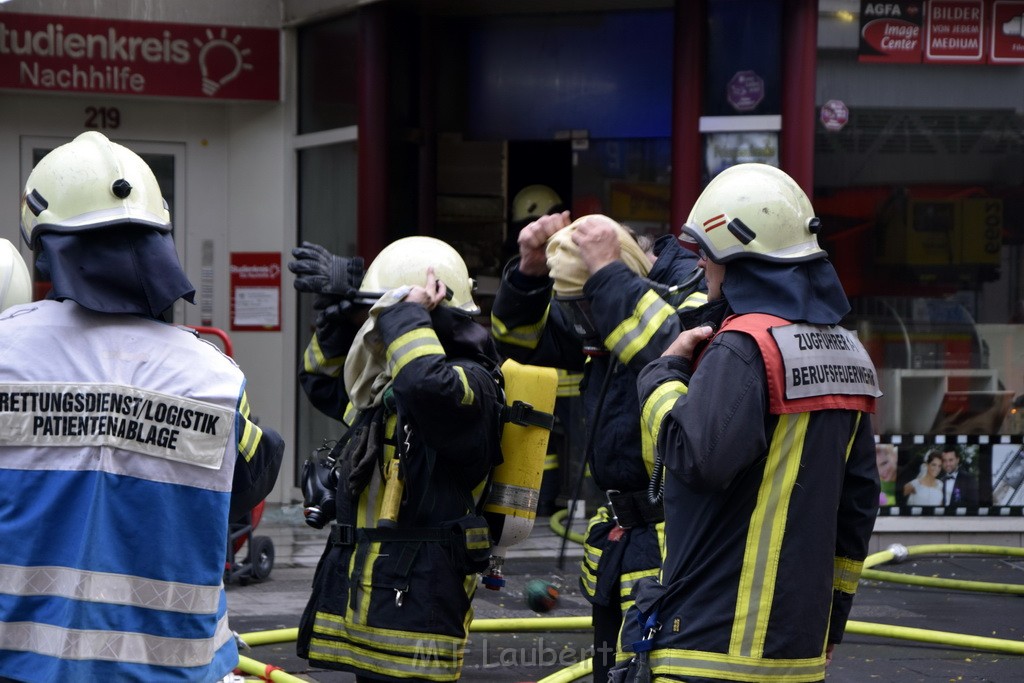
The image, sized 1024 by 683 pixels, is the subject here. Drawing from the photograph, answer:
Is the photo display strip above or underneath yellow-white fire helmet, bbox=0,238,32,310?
underneath

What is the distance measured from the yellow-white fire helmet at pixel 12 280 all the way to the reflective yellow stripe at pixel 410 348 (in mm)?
1297

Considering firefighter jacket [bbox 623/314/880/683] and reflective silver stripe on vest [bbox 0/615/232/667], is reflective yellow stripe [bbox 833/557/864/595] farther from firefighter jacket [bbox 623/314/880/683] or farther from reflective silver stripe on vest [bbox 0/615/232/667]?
reflective silver stripe on vest [bbox 0/615/232/667]

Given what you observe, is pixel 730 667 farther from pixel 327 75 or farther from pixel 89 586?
pixel 327 75

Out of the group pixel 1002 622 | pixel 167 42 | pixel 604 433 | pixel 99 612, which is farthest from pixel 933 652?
pixel 167 42

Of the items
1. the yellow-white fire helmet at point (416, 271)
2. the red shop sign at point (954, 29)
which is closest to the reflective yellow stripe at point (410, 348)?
the yellow-white fire helmet at point (416, 271)

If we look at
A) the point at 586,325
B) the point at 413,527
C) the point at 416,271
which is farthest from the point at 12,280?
the point at 586,325

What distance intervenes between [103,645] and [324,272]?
1620mm

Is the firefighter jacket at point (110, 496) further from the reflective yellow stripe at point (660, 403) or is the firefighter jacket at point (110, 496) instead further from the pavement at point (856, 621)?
the pavement at point (856, 621)

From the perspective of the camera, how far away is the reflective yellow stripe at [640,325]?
334 cm

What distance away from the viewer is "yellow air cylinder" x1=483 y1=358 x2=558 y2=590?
4.00 metres

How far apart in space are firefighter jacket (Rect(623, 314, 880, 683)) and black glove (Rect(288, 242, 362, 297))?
4.48 ft

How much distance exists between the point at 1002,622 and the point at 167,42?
692cm

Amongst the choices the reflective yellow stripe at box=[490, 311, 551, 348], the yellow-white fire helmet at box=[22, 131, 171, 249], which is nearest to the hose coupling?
the reflective yellow stripe at box=[490, 311, 551, 348]

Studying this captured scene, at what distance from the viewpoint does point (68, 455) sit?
2.67 m
